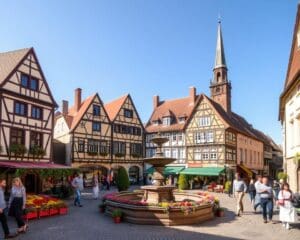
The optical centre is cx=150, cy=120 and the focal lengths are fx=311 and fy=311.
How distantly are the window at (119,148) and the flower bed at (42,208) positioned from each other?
71.5 feet

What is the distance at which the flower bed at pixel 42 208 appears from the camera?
13.1m

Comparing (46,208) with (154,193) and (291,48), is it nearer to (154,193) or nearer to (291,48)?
(154,193)

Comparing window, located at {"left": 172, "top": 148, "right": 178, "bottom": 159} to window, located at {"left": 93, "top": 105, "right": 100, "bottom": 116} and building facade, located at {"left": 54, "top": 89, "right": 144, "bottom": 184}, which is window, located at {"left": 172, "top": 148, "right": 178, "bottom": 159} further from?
window, located at {"left": 93, "top": 105, "right": 100, "bottom": 116}

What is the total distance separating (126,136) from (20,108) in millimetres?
16689

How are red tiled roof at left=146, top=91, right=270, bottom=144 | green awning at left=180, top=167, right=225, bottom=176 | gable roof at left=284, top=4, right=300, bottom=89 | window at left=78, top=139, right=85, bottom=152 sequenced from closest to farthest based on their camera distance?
gable roof at left=284, top=4, right=300, bottom=89
window at left=78, top=139, right=85, bottom=152
green awning at left=180, top=167, right=225, bottom=176
red tiled roof at left=146, top=91, right=270, bottom=144

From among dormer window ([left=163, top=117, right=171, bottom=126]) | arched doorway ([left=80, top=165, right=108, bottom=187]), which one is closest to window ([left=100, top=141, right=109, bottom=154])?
arched doorway ([left=80, top=165, right=108, bottom=187])

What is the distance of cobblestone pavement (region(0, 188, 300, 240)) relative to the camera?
10.1 m

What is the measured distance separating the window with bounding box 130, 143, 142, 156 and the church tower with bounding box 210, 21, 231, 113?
12.6 metres

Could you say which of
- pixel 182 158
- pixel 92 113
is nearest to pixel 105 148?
pixel 92 113

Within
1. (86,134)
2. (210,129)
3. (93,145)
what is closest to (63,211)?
(86,134)

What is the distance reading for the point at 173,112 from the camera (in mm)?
41375

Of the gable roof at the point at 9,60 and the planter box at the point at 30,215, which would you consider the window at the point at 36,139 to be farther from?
the planter box at the point at 30,215

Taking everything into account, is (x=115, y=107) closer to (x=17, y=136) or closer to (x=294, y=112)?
(x=17, y=136)

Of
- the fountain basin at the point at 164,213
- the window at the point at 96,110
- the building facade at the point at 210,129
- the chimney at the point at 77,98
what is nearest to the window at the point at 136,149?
the building facade at the point at 210,129
